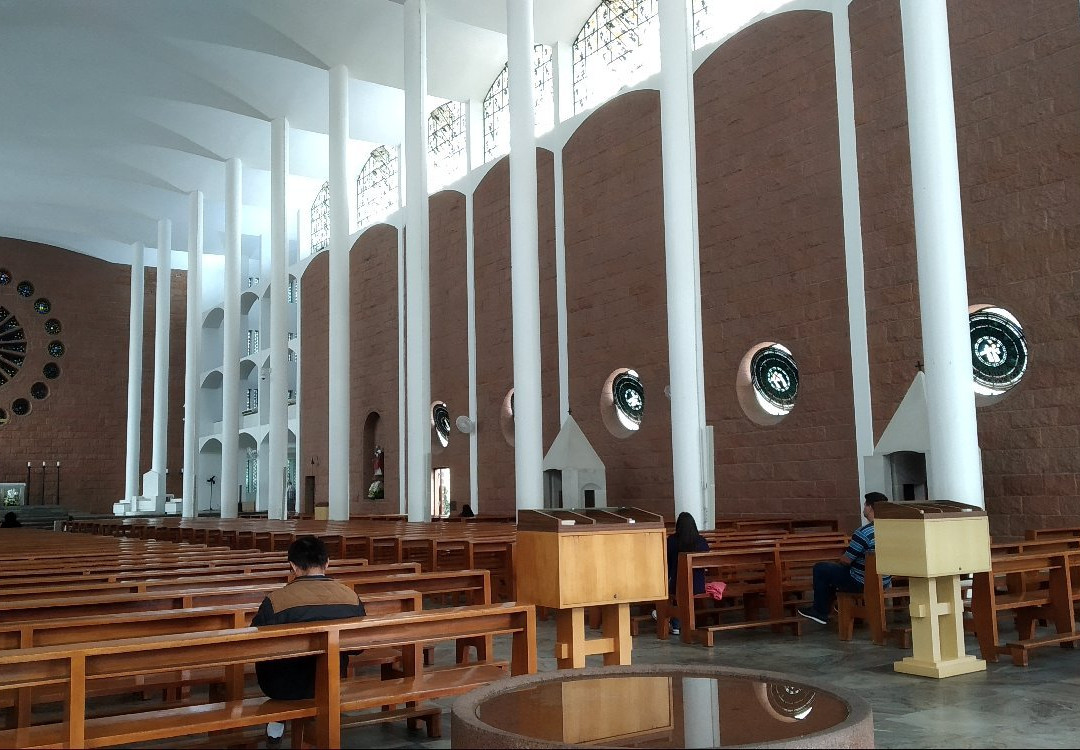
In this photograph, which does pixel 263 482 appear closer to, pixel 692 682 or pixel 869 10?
pixel 869 10

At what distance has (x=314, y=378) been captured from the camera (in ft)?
74.2

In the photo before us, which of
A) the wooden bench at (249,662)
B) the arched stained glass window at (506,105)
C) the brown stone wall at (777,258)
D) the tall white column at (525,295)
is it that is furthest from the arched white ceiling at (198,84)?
the wooden bench at (249,662)

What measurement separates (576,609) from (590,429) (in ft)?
33.2

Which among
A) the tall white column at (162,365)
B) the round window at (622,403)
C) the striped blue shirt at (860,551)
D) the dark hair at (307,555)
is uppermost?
the tall white column at (162,365)

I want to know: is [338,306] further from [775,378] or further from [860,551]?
[860,551]

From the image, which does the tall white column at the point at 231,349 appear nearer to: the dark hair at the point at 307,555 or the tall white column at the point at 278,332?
the tall white column at the point at 278,332

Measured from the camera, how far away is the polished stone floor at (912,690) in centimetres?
371

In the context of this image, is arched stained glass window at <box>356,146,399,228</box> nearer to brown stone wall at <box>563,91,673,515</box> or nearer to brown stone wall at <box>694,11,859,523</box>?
brown stone wall at <box>563,91,673,515</box>

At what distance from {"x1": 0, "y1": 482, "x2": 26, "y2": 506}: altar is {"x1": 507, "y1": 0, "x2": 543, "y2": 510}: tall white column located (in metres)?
19.7

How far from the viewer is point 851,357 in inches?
424

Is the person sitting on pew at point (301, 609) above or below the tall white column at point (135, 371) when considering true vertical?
below

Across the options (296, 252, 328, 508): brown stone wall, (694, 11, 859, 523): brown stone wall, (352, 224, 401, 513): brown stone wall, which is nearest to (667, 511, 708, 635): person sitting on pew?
(694, 11, 859, 523): brown stone wall

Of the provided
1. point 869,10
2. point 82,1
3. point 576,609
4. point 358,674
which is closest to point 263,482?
point 82,1

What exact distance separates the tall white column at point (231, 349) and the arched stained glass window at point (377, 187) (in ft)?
8.79
